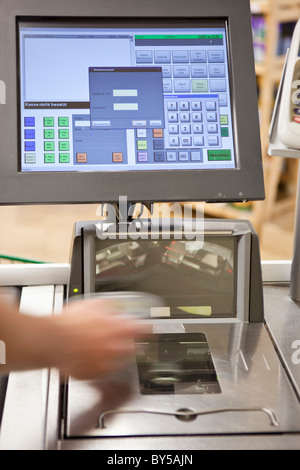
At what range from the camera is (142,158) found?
1.10m

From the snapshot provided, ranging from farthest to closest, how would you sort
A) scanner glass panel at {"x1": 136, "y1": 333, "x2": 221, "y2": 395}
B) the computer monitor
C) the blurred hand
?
the computer monitor, scanner glass panel at {"x1": 136, "y1": 333, "x2": 221, "y2": 395}, the blurred hand

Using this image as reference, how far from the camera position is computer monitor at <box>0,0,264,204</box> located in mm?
1082

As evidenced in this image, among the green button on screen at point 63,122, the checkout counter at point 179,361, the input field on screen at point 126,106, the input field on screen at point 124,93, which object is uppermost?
the input field on screen at point 124,93

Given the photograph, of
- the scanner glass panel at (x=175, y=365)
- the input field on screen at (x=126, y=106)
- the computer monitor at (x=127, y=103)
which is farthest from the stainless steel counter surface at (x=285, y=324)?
the input field on screen at (x=126, y=106)

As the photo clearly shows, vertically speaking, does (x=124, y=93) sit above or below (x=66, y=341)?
above

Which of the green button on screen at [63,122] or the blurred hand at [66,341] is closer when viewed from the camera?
the blurred hand at [66,341]

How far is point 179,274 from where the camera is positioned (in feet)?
3.83

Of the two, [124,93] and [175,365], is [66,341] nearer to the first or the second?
[175,365]

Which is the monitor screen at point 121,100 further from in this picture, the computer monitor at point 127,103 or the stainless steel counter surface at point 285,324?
the stainless steel counter surface at point 285,324

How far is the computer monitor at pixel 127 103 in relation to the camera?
108 cm

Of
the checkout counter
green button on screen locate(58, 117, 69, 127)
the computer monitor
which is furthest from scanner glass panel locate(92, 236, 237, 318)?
green button on screen locate(58, 117, 69, 127)

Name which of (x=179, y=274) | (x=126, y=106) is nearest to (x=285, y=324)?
(x=179, y=274)

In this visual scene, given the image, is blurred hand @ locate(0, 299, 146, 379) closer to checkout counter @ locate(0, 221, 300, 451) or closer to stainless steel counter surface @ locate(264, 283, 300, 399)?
checkout counter @ locate(0, 221, 300, 451)

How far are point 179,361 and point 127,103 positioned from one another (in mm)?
443
